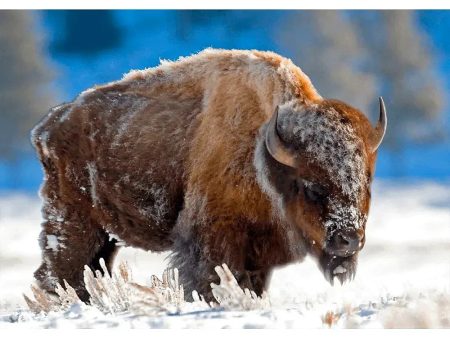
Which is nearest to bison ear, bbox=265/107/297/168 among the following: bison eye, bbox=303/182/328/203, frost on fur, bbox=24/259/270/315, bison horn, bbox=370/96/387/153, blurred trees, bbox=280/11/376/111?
bison eye, bbox=303/182/328/203

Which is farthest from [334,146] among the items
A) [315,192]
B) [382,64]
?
[382,64]

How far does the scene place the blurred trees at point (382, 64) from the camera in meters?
10.8

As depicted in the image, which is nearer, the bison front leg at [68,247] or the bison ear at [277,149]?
the bison ear at [277,149]

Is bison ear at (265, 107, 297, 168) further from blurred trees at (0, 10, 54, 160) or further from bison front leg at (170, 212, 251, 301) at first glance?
blurred trees at (0, 10, 54, 160)

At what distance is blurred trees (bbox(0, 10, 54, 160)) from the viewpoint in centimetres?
870

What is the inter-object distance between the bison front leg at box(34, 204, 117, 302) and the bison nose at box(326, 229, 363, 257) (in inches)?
91.8

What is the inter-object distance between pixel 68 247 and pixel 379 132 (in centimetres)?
269

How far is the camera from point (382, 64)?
12.8m

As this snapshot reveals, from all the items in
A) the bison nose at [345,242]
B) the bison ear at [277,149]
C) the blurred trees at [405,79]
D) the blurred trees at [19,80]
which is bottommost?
the bison nose at [345,242]

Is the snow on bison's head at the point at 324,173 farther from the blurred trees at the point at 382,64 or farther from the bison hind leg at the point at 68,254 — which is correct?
the blurred trees at the point at 382,64

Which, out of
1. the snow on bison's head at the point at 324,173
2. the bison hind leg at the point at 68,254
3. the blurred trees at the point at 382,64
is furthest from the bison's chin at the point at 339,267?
the blurred trees at the point at 382,64

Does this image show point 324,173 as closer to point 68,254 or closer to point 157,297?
point 157,297

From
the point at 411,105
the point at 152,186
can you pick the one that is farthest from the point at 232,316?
the point at 411,105
